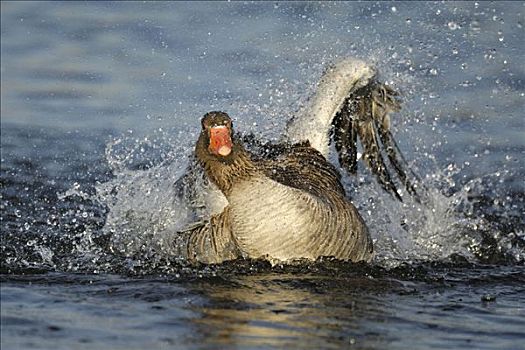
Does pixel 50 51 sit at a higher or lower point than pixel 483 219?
higher

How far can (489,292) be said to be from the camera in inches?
306

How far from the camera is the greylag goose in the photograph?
298 inches

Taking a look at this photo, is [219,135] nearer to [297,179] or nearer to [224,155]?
[224,155]

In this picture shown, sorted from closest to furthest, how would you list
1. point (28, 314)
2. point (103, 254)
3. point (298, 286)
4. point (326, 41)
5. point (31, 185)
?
1. point (28, 314)
2. point (298, 286)
3. point (103, 254)
4. point (31, 185)
5. point (326, 41)

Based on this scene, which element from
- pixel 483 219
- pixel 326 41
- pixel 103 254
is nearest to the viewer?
pixel 103 254

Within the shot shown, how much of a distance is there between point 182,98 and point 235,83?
644 mm

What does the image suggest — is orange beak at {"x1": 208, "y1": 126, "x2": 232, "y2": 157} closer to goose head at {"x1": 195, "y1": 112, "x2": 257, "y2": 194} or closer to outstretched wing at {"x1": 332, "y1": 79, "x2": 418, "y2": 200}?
goose head at {"x1": 195, "y1": 112, "x2": 257, "y2": 194}

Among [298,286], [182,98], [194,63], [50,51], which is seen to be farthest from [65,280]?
[50,51]

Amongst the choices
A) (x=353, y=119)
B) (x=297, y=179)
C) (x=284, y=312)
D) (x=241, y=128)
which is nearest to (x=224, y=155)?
(x=297, y=179)

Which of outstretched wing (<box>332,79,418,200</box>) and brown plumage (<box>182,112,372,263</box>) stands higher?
outstretched wing (<box>332,79,418,200</box>)

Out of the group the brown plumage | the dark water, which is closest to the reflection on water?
the dark water

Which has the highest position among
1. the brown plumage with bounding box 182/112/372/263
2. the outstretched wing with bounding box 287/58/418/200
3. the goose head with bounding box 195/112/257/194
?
→ the outstretched wing with bounding box 287/58/418/200

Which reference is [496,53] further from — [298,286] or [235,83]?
→ [298,286]

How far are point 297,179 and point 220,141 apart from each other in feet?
2.42
